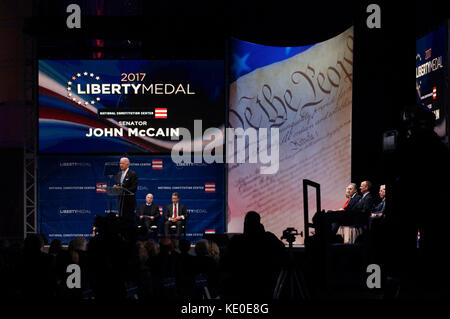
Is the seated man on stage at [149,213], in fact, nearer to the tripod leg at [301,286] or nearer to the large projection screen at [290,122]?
the large projection screen at [290,122]

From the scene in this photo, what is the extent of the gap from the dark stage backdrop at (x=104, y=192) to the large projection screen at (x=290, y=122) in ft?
1.35

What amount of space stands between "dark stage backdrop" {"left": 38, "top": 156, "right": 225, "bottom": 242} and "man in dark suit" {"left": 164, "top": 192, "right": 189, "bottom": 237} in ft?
1.60

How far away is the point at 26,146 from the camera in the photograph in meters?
13.2

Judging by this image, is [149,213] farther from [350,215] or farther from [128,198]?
[350,215]

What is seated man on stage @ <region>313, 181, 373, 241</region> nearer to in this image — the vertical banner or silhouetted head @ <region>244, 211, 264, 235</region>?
silhouetted head @ <region>244, 211, 264, 235</region>

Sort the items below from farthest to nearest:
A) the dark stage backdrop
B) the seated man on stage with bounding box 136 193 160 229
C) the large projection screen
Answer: the dark stage backdrop < the large projection screen < the seated man on stage with bounding box 136 193 160 229

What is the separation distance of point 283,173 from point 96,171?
3612 mm

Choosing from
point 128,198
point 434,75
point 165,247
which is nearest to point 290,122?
point 128,198

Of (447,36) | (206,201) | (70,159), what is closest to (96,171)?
(70,159)

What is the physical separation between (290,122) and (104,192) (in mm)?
3820

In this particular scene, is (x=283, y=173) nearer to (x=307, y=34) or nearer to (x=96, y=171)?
(x=307, y=34)

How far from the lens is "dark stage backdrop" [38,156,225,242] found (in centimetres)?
1273

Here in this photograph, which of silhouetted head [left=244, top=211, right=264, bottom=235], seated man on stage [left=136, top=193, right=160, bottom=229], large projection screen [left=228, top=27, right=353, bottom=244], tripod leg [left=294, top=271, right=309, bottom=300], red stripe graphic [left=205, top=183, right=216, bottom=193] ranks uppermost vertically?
large projection screen [left=228, top=27, right=353, bottom=244]

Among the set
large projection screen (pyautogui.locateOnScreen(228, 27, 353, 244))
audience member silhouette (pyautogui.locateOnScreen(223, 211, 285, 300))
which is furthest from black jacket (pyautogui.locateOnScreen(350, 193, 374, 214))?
audience member silhouette (pyautogui.locateOnScreen(223, 211, 285, 300))
